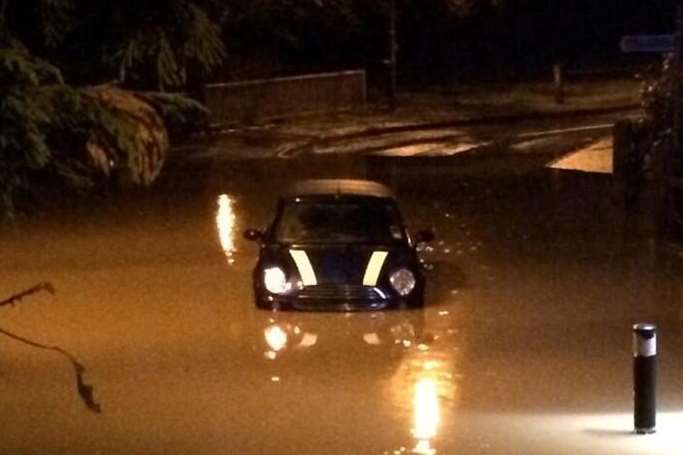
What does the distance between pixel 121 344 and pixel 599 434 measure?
558cm

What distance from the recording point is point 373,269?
58.8ft

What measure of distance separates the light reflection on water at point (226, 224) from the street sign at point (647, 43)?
18.5 ft

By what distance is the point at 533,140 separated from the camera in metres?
37.9

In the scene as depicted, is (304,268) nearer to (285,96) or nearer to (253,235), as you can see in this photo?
(253,235)

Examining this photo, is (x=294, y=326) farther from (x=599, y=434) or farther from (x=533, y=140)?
(x=533, y=140)

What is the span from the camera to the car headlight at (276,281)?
17938 millimetres

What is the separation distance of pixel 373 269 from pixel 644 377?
6.16m

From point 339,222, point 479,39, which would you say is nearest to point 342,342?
point 339,222

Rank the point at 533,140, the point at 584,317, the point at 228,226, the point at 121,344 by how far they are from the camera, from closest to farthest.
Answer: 1. the point at 121,344
2. the point at 584,317
3. the point at 228,226
4. the point at 533,140

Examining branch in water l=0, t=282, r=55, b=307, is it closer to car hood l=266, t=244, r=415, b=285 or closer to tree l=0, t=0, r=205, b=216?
tree l=0, t=0, r=205, b=216

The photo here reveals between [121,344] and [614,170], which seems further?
[614,170]

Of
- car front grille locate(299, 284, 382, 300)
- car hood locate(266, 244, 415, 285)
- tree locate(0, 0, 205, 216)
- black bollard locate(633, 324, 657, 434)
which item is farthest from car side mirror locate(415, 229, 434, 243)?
tree locate(0, 0, 205, 216)

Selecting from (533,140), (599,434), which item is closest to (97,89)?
(599,434)

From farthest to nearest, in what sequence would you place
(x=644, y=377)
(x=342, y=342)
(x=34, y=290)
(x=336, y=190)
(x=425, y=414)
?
1. (x=336, y=190)
2. (x=342, y=342)
3. (x=425, y=414)
4. (x=644, y=377)
5. (x=34, y=290)
